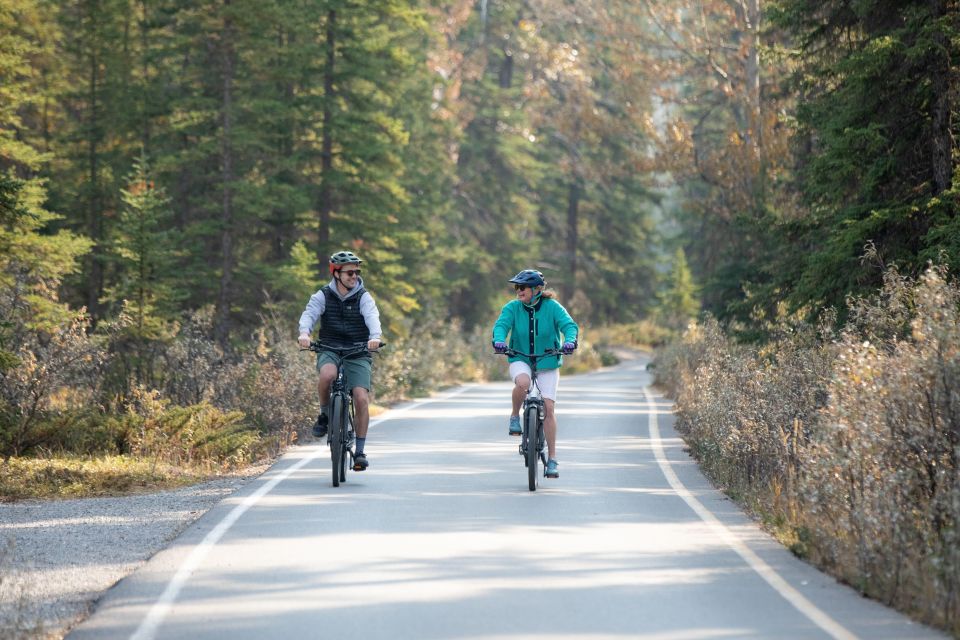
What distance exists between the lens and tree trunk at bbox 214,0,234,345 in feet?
104

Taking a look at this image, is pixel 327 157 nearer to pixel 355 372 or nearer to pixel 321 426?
pixel 355 372

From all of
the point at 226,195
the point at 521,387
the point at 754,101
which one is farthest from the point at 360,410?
the point at 754,101

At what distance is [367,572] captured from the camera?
9.12 m

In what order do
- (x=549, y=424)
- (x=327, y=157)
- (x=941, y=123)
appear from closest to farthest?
(x=549, y=424), (x=941, y=123), (x=327, y=157)

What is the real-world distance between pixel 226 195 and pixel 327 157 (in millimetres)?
2677

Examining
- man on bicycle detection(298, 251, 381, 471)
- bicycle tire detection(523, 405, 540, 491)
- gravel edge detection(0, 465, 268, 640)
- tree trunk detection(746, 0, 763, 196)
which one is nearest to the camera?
gravel edge detection(0, 465, 268, 640)

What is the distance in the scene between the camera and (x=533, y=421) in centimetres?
1333

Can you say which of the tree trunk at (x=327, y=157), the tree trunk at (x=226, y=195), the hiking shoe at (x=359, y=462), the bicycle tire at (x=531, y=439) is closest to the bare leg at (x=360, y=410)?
the hiking shoe at (x=359, y=462)

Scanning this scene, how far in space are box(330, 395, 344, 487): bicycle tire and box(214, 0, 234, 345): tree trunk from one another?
18195mm

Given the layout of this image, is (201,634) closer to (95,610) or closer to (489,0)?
(95,610)

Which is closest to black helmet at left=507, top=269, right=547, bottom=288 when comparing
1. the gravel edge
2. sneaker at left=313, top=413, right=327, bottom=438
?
sneaker at left=313, top=413, right=327, bottom=438

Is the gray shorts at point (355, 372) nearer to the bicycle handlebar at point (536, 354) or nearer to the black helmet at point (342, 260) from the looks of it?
the black helmet at point (342, 260)

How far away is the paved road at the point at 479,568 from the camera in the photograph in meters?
7.60

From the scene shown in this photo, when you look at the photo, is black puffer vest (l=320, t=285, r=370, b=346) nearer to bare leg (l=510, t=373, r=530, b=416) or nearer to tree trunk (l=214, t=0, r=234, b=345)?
bare leg (l=510, t=373, r=530, b=416)
